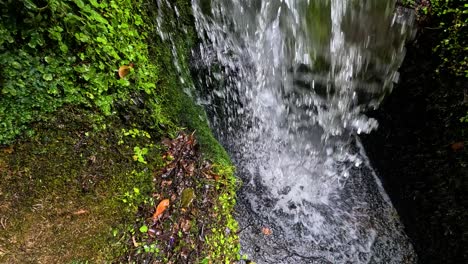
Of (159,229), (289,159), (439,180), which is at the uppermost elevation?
(159,229)

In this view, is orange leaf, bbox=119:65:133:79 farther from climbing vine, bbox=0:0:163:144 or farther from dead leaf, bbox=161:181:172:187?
dead leaf, bbox=161:181:172:187

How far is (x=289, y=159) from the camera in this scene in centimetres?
439

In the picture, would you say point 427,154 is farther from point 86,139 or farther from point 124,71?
point 86,139

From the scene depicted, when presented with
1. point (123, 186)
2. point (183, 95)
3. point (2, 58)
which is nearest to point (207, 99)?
point (183, 95)

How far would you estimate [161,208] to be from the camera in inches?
106

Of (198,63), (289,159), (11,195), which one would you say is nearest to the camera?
(11,195)

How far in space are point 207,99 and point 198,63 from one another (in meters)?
0.51

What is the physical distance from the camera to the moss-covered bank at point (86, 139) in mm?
2012

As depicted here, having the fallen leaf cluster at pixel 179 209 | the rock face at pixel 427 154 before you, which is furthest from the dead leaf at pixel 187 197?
the rock face at pixel 427 154

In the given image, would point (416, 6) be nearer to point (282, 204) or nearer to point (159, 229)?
point (282, 204)

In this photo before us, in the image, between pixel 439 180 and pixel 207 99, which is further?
pixel 207 99

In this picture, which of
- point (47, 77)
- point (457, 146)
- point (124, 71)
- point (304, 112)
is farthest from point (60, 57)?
point (457, 146)

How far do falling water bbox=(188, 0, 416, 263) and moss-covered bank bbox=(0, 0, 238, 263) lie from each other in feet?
2.90

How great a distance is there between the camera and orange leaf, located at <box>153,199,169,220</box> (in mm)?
2623
